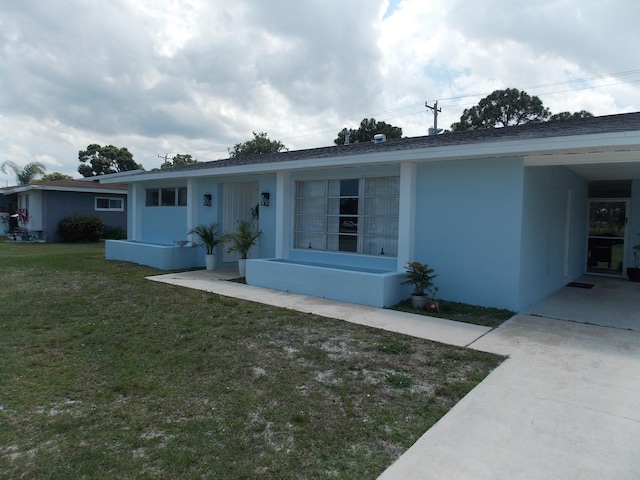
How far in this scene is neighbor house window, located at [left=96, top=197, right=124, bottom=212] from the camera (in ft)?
76.9

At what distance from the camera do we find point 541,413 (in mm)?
3459

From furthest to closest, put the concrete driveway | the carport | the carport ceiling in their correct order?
the carport < the carport ceiling < the concrete driveway

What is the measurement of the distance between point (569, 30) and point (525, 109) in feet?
90.3

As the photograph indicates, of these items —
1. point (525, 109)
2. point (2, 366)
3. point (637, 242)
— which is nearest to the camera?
point (2, 366)

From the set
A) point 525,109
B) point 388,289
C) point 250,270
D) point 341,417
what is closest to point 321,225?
point 250,270

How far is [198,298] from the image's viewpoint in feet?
25.2

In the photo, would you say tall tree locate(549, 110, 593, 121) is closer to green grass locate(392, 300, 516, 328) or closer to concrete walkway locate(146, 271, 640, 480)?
green grass locate(392, 300, 516, 328)

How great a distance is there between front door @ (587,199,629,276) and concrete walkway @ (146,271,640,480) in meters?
6.24

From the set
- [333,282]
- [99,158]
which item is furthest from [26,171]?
[333,282]

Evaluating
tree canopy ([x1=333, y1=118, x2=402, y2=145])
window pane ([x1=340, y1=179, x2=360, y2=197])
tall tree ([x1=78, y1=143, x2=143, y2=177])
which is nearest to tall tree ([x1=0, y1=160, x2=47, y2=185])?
tall tree ([x1=78, y1=143, x2=143, y2=177])

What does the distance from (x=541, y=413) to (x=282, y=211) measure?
291 inches

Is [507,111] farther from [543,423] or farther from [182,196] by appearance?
[543,423]

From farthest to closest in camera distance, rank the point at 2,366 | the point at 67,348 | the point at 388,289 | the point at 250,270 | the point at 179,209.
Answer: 1. the point at 179,209
2. the point at 250,270
3. the point at 388,289
4. the point at 67,348
5. the point at 2,366

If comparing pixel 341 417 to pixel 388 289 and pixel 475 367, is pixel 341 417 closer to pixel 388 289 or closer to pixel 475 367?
pixel 475 367
